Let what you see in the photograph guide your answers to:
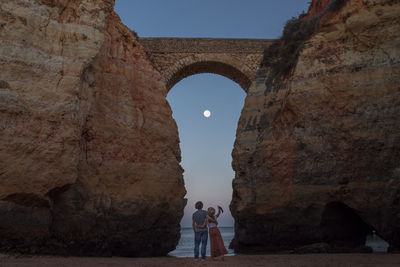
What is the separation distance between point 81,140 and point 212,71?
11587mm

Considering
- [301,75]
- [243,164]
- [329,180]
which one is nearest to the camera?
[329,180]

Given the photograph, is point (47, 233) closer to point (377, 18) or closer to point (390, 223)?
point (390, 223)

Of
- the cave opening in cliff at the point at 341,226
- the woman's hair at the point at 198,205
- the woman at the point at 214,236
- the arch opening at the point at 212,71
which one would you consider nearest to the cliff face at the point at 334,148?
the cave opening in cliff at the point at 341,226

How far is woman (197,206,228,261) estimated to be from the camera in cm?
616

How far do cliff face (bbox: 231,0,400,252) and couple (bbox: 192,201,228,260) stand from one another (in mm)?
1546

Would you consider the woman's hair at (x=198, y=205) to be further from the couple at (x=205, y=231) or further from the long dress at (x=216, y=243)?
the long dress at (x=216, y=243)

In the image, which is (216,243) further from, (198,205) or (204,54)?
(204,54)

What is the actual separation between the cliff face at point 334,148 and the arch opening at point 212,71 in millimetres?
8202

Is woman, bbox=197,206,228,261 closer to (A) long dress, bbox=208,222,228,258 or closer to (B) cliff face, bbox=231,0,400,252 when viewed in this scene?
(A) long dress, bbox=208,222,228,258

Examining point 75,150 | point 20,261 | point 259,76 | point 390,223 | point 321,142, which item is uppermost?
point 259,76

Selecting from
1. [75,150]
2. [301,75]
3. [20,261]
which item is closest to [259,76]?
[301,75]

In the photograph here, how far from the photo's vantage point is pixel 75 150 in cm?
568

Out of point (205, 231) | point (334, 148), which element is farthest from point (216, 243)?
point (334, 148)

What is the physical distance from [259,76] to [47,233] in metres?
6.14
